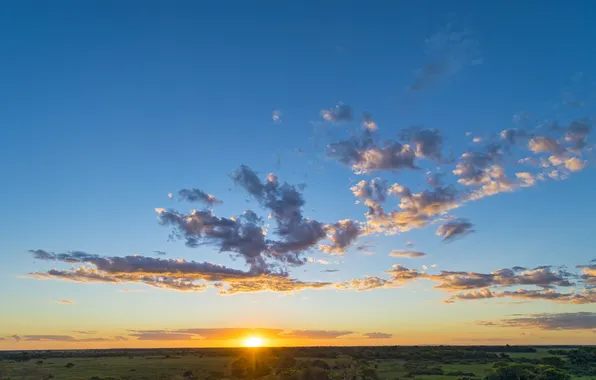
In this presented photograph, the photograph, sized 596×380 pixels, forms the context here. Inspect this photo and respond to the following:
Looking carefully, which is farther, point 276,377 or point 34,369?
point 34,369

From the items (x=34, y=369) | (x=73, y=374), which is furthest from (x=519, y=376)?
(x=34, y=369)

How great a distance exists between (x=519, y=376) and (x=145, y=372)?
87324 millimetres

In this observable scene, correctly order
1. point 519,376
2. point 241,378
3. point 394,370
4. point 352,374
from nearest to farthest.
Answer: point 519,376 → point 352,374 → point 241,378 → point 394,370

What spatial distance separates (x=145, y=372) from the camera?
115m

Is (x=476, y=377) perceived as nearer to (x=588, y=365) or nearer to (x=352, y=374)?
(x=352, y=374)

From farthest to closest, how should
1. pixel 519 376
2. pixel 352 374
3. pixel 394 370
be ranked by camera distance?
1. pixel 394 370
2. pixel 352 374
3. pixel 519 376

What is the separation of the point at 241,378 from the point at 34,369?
2332 inches

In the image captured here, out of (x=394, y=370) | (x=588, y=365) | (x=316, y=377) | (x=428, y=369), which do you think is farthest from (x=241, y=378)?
(x=588, y=365)

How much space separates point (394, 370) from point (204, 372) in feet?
161

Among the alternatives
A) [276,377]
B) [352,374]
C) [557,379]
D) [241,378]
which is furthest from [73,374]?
[557,379]

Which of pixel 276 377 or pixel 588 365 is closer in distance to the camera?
pixel 276 377

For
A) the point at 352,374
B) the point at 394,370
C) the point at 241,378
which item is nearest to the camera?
the point at 352,374

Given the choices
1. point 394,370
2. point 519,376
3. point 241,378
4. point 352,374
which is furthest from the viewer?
point 394,370

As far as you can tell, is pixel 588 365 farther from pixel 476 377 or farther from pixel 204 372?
pixel 204 372
